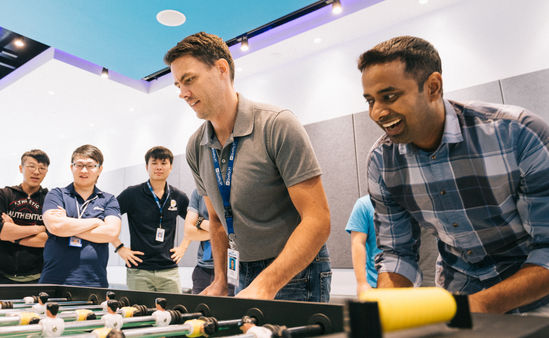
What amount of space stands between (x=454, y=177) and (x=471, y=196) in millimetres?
72

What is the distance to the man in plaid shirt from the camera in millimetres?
979

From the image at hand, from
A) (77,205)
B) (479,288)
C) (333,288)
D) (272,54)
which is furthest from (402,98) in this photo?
(272,54)

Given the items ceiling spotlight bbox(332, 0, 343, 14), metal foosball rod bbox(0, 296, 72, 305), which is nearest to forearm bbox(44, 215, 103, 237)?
metal foosball rod bbox(0, 296, 72, 305)

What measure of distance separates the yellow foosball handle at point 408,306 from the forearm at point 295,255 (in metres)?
0.67

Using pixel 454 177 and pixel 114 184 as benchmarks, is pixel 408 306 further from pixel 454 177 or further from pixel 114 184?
pixel 114 184

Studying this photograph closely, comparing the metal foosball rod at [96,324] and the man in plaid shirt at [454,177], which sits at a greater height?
the man in plaid shirt at [454,177]

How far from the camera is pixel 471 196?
1078 mm

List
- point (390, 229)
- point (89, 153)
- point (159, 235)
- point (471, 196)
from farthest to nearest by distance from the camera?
point (159, 235)
point (89, 153)
point (390, 229)
point (471, 196)

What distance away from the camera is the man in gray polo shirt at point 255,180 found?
121 cm

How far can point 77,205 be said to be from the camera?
8.07 ft

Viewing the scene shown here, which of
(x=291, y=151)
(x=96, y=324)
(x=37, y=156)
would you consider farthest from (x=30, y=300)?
(x=37, y=156)

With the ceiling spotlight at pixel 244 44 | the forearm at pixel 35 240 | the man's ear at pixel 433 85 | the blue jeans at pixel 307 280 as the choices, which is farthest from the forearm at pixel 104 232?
the ceiling spotlight at pixel 244 44

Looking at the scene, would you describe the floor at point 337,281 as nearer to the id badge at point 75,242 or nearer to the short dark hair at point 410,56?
the id badge at point 75,242

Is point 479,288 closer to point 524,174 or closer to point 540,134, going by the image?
point 524,174
